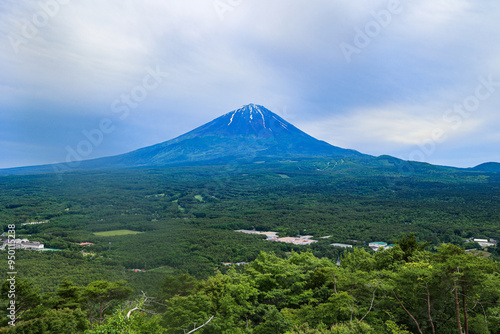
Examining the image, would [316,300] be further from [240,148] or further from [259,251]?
[240,148]

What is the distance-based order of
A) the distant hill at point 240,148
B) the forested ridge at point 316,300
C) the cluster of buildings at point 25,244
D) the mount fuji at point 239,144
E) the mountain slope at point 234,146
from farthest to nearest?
1. the mount fuji at point 239,144
2. the mountain slope at point 234,146
3. the distant hill at point 240,148
4. the cluster of buildings at point 25,244
5. the forested ridge at point 316,300

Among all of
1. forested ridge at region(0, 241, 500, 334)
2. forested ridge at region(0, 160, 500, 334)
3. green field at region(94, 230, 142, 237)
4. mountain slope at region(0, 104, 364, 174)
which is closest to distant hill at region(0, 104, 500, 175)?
mountain slope at region(0, 104, 364, 174)

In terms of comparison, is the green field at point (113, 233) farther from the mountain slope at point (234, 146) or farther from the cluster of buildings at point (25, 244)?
the mountain slope at point (234, 146)

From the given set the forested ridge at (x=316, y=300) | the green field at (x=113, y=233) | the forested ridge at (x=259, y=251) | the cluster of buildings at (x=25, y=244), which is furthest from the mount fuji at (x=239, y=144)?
the forested ridge at (x=316, y=300)

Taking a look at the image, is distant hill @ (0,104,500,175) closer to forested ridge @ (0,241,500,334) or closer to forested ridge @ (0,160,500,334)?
forested ridge @ (0,160,500,334)

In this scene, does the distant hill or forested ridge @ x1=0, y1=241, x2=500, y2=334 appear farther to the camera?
the distant hill

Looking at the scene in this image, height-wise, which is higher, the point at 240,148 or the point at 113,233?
the point at 240,148

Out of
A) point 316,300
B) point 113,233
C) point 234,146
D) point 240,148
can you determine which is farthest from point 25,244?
point 234,146

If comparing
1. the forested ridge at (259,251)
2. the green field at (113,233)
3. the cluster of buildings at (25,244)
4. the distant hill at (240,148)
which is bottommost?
the green field at (113,233)

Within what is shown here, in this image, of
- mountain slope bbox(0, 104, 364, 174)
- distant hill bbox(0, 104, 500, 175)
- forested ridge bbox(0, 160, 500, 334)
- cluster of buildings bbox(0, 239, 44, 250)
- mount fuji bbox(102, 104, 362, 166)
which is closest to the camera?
forested ridge bbox(0, 160, 500, 334)
